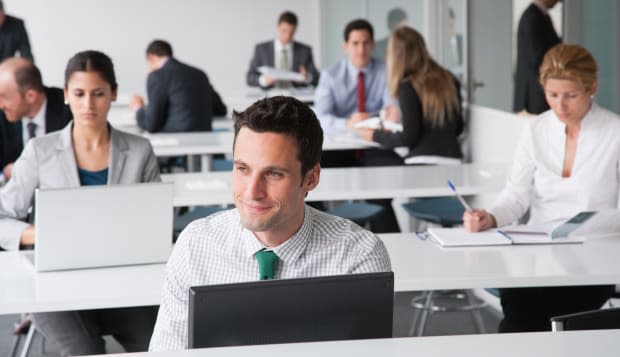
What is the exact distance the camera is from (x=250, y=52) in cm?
1235

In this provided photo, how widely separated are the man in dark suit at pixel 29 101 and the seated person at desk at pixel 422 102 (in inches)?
73.0

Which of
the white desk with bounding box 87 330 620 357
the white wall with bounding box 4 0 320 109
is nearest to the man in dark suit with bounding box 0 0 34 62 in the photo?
the white wall with bounding box 4 0 320 109

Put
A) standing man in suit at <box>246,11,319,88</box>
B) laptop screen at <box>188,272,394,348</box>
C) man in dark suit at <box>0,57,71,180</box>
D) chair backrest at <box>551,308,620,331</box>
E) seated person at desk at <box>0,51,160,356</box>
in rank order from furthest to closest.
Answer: standing man in suit at <box>246,11,319,88</box> → man in dark suit at <box>0,57,71,180</box> → seated person at desk at <box>0,51,160,356</box> → chair backrest at <box>551,308,620,331</box> → laptop screen at <box>188,272,394,348</box>

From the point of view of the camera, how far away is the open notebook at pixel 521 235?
3.15 m

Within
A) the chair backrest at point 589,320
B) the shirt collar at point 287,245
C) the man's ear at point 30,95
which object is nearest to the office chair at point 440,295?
the man's ear at point 30,95

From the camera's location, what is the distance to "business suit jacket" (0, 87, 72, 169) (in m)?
4.29

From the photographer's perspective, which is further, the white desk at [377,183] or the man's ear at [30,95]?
the man's ear at [30,95]

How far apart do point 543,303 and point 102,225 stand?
1.53 m

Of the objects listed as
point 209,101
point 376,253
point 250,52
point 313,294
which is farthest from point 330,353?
point 250,52

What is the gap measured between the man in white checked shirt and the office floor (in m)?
2.31

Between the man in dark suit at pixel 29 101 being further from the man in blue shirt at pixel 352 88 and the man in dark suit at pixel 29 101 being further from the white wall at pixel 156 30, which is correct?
the white wall at pixel 156 30

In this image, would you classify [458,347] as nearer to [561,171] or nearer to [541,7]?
[561,171]

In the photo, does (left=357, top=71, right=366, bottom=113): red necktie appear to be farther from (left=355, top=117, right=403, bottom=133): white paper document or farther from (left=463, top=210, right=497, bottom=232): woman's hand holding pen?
(left=463, top=210, right=497, bottom=232): woman's hand holding pen

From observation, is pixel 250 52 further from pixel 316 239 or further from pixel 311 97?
pixel 316 239
